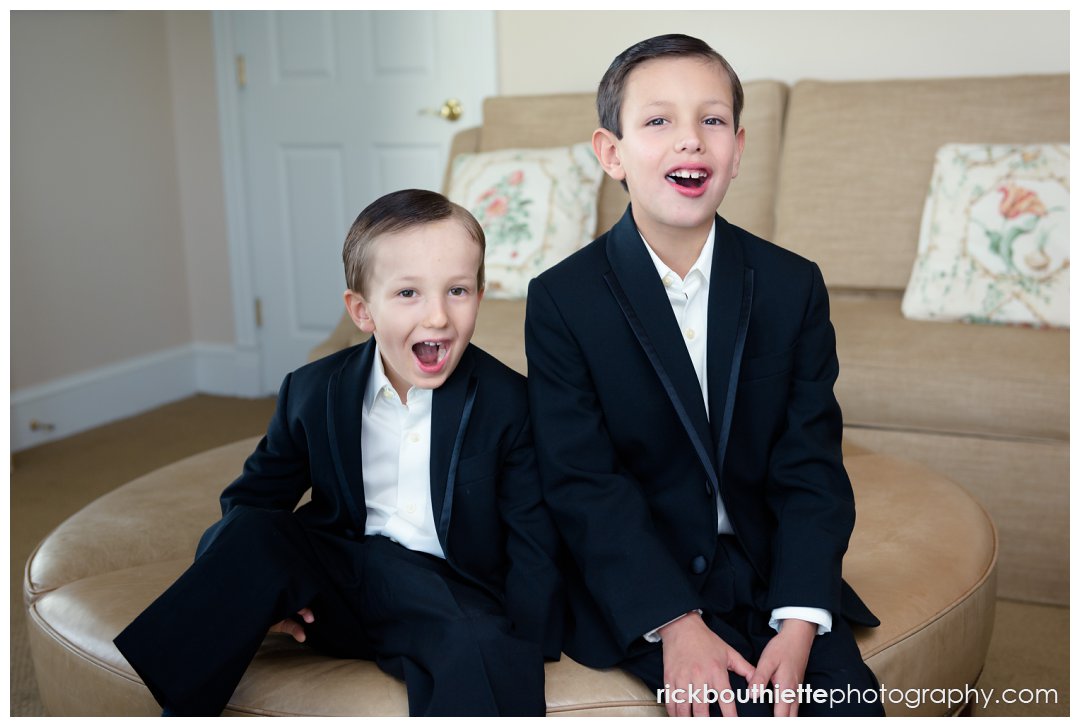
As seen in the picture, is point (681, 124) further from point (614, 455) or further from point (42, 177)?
point (42, 177)

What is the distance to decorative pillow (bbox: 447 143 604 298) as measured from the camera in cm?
253

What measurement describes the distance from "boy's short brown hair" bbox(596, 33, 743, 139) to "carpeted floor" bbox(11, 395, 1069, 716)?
0.86m

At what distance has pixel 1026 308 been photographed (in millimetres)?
2176

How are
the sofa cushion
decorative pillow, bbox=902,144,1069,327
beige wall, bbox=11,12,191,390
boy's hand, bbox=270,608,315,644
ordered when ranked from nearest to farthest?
boy's hand, bbox=270,608,315,644 → the sofa cushion → decorative pillow, bbox=902,144,1069,327 → beige wall, bbox=11,12,191,390

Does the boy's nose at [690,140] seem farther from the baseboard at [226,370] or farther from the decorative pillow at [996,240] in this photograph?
the baseboard at [226,370]

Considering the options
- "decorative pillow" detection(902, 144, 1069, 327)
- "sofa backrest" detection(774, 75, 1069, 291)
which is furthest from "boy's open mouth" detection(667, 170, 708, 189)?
"sofa backrest" detection(774, 75, 1069, 291)

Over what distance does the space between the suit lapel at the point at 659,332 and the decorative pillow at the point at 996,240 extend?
1.29 meters

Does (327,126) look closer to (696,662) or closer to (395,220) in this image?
(395,220)

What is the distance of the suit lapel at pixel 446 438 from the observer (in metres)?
1.17

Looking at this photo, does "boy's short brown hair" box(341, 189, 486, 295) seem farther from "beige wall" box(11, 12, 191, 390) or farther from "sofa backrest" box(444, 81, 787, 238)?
"beige wall" box(11, 12, 191, 390)

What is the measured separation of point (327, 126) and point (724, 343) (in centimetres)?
255

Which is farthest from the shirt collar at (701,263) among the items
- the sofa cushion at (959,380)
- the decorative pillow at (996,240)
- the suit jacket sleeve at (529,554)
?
the decorative pillow at (996,240)

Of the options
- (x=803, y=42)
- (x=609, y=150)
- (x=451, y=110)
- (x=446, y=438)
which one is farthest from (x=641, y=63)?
(x=451, y=110)

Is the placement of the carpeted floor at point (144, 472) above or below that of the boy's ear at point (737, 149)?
below
